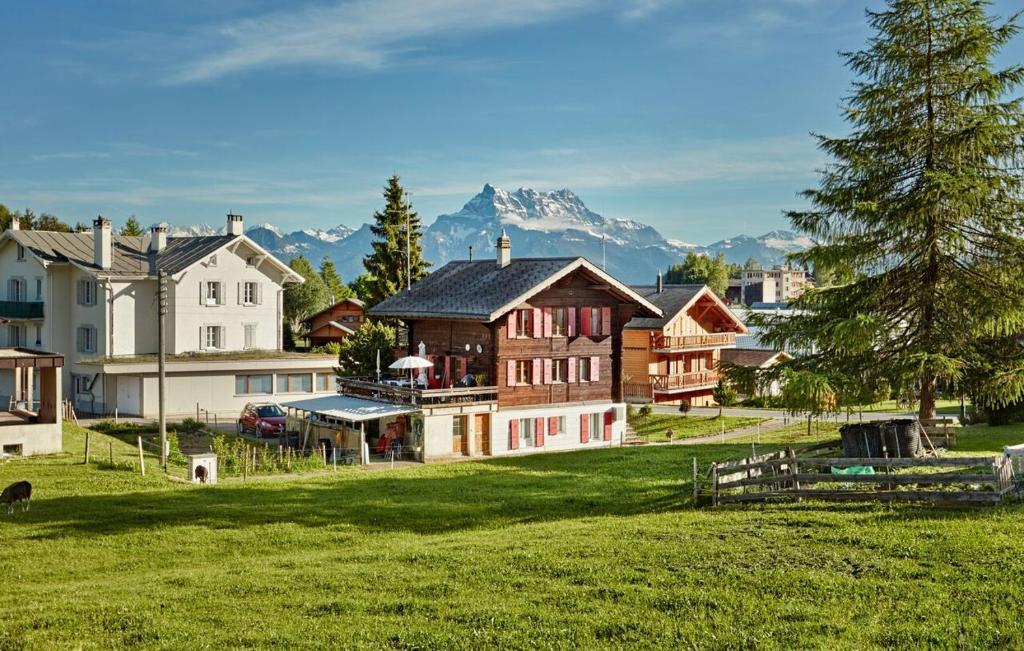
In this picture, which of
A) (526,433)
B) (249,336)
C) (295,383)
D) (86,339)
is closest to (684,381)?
(526,433)

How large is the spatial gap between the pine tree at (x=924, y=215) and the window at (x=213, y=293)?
125ft

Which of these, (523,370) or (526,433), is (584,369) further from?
(526,433)

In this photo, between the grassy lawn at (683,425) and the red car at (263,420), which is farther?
the grassy lawn at (683,425)

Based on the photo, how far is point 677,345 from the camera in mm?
64438

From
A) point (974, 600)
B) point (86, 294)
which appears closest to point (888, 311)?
point (974, 600)

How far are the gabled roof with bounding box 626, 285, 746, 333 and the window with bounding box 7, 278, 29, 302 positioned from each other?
3654cm

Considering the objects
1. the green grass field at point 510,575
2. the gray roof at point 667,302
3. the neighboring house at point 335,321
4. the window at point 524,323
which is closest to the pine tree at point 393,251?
the neighboring house at point 335,321

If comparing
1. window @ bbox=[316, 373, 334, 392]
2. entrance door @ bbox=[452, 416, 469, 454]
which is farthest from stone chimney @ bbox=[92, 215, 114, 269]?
entrance door @ bbox=[452, 416, 469, 454]

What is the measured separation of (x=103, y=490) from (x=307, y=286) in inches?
2954

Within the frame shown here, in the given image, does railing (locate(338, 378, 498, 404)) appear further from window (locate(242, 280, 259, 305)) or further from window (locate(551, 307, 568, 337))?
window (locate(242, 280, 259, 305))

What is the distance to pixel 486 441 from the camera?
43.0 m

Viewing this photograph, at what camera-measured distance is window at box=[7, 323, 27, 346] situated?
191 feet

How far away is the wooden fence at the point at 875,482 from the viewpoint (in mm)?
19422

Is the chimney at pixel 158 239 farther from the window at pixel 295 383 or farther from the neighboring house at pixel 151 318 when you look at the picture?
the window at pixel 295 383
